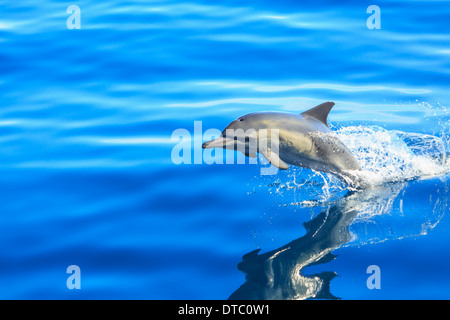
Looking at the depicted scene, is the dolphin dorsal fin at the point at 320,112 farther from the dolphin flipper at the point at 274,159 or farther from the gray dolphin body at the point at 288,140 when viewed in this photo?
the dolphin flipper at the point at 274,159

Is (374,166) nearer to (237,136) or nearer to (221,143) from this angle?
(237,136)

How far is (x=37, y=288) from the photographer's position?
702cm

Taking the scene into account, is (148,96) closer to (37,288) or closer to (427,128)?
(427,128)

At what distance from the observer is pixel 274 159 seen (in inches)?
311

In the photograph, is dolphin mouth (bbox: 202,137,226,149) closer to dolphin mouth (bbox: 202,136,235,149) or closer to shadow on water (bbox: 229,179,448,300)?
dolphin mouth (bbox: 202,136,235,149)

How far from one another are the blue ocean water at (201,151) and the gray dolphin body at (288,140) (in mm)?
524

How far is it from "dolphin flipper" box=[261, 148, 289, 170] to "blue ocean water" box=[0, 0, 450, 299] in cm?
76

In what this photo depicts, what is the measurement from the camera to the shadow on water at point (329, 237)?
674 cm

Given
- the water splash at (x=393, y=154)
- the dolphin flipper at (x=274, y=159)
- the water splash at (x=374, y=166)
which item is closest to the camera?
the dolphin flipper at (x=274, y=159)

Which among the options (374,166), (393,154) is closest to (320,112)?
(374,166)

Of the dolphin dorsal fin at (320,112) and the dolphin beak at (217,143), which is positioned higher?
the dolphin dorsal fin at (320,112)

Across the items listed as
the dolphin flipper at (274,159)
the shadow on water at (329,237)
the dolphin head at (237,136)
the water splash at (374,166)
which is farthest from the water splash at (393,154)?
the dolphin head at (237,136)

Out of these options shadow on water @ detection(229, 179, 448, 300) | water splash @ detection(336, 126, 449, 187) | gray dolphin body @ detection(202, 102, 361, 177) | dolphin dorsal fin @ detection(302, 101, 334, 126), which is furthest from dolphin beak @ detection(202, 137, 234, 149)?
water splash @ detection(336, 126, 449, 187)
